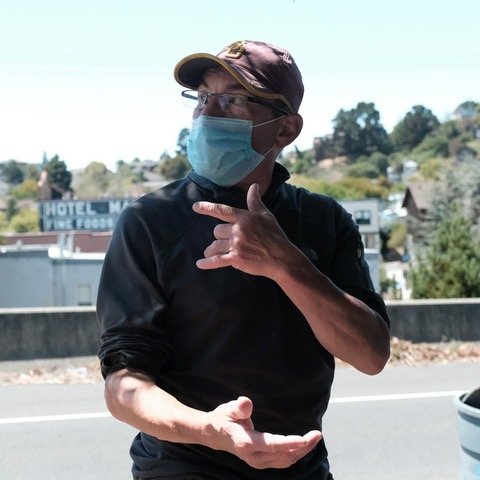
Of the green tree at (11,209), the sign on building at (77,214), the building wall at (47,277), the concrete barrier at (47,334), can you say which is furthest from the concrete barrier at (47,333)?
the green tree at (11,209)

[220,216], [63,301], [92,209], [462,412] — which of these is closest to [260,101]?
[220,216]

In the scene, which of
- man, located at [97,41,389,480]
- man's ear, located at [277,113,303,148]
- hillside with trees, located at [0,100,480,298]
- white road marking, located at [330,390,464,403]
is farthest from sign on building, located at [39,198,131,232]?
man, located at [97,41,389,480]

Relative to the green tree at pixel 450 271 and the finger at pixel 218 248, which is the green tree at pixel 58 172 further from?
the finger at pixel 218 248

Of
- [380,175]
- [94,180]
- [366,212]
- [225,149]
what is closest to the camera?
[225,149]

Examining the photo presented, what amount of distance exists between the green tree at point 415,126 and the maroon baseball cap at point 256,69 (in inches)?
6924

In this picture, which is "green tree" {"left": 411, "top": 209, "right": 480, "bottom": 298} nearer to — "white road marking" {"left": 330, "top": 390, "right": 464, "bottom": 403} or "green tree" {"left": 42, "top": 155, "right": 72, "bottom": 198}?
"white road marking" {"left": 330, "top": 390, "right": 464, "bottom": 403}

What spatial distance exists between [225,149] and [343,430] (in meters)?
5.86

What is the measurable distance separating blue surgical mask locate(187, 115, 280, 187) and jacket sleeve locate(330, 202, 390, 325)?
29cm

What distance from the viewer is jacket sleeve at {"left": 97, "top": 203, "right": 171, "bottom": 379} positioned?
2230 millimetres

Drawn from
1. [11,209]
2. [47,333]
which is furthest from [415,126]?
[47,333]

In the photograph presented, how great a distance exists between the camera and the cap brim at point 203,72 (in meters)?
2.42

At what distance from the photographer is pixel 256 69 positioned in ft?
8.09

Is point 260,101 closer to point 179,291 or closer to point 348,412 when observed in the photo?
point 179,291

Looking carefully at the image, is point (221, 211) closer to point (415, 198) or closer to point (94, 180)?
point (415, 198)
